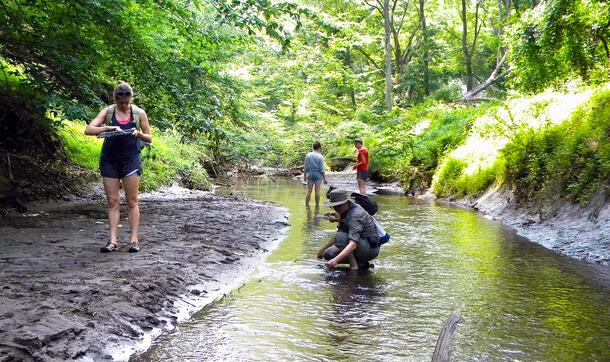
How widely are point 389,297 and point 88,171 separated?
28.2 ft

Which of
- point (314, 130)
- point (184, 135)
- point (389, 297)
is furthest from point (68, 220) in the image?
point (314, 130)

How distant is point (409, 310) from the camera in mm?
5602

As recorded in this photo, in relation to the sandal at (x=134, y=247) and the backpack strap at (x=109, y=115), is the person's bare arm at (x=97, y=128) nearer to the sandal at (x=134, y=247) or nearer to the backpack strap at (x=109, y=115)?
the backpack strap at (x=109, y=115)

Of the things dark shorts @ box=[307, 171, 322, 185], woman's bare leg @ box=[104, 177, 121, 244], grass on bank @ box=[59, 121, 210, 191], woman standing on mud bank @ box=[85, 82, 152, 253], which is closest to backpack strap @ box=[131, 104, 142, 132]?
woman standing on mud bank @ box=[85, 82, 152, 253]

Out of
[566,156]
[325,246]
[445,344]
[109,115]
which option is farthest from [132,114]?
[566,156]

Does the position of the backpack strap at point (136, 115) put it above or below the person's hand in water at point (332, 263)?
above

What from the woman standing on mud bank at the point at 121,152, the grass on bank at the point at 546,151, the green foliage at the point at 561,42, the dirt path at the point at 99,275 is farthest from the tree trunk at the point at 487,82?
the woman standing on mud bank at the point at 121,152

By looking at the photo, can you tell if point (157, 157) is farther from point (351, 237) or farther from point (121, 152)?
point (351, 237)

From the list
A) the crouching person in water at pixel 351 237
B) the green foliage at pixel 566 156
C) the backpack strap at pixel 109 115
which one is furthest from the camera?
the green foliage at pixel 566 156

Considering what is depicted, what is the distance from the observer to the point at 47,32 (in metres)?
8.82

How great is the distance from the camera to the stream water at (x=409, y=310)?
4.50 meters

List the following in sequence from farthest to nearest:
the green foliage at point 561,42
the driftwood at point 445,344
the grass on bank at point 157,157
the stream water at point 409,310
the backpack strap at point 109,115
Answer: the grass on bank at point 157,157 < the green foliage at point 561,42 < the backpack strap at point 109,115 < the stream water at point 409,310 < the driftwood at point 445,344

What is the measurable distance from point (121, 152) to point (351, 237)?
3.06 metres

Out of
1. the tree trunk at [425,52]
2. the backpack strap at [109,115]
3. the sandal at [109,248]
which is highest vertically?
the tree trunk at [425,52]
